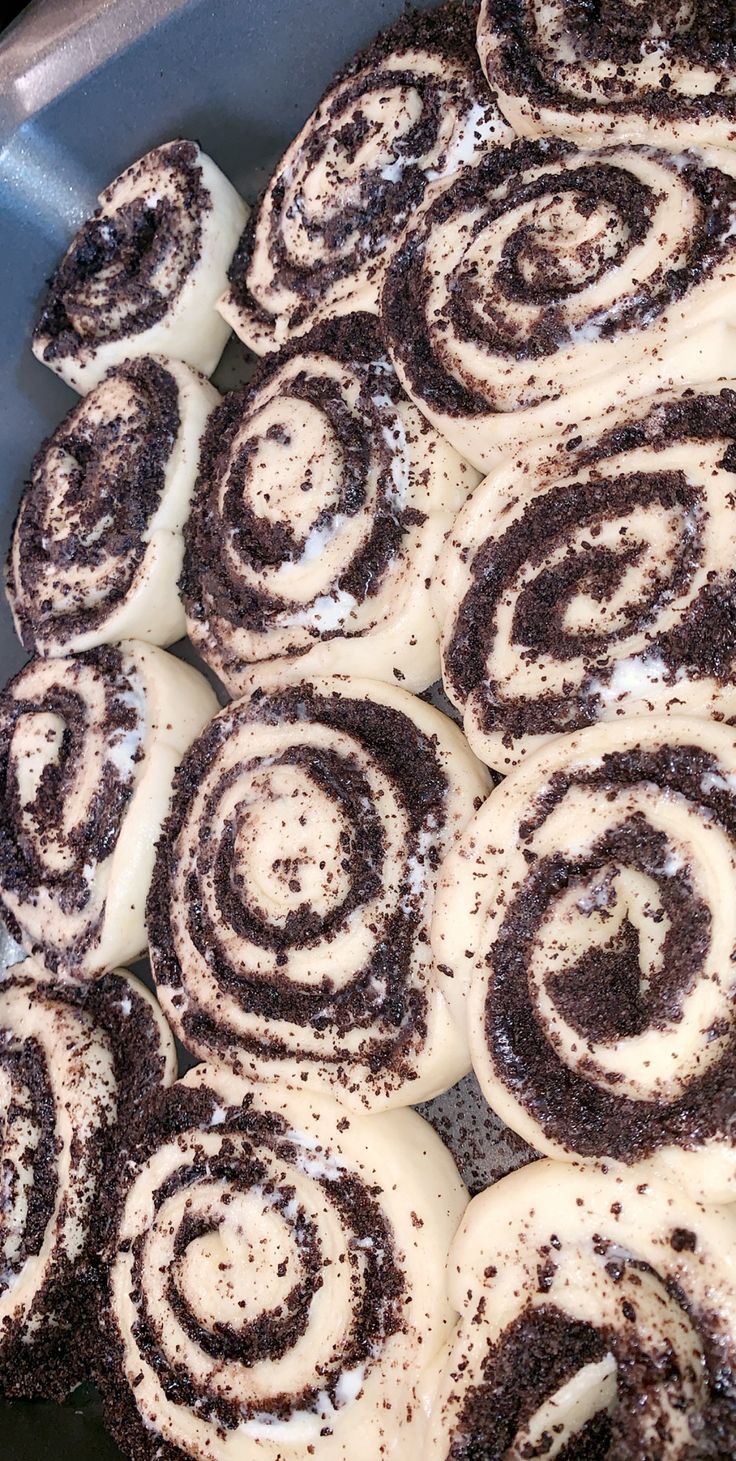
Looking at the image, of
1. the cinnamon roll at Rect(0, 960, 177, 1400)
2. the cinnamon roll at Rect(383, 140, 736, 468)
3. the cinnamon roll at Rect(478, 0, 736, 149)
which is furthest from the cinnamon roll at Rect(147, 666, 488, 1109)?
the cinnamon roll at Rect(478, 0, 736, 149)

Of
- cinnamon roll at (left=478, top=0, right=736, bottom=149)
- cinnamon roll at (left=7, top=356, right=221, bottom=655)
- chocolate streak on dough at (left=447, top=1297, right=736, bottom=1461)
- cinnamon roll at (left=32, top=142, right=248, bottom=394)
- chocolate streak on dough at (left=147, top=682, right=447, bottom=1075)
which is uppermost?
cinnamon roll at (left=478, top=0, right=736, bottom=149)

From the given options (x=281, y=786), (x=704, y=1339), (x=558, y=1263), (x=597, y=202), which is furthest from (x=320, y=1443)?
(x=597, y=202)

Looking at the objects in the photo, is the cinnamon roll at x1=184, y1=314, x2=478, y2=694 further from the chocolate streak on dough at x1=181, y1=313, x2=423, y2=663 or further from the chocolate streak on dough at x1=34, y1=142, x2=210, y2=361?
the chocolate streak on dough at x1=34, y1=142, x2=210, y2=361

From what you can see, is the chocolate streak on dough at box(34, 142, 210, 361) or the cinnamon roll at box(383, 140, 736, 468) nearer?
the cinnamon roll at box(383, 140, 736, 468)

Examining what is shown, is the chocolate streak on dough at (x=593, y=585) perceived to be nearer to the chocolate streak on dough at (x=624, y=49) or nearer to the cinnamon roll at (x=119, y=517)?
the chocolate streak on dough at (x=624, y=49)

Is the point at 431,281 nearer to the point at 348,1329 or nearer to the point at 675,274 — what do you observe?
the point at 675,274

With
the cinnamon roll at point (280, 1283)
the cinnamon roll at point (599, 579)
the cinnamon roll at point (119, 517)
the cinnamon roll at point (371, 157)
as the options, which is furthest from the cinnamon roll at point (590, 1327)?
the cinnamon roll at point (371, 157)

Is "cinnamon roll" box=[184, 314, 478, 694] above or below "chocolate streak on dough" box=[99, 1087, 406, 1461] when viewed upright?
above
